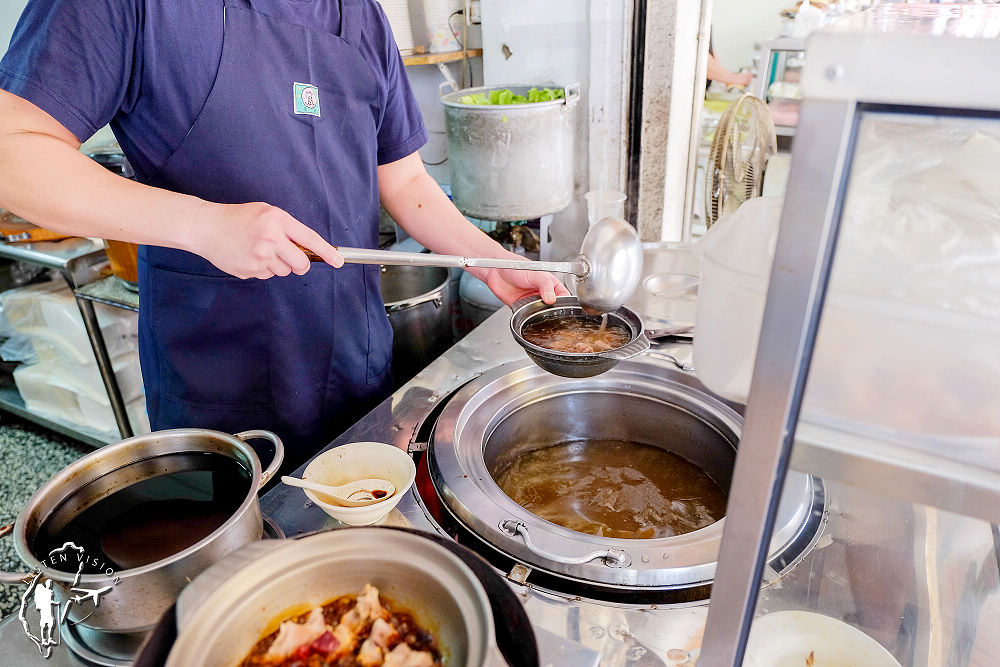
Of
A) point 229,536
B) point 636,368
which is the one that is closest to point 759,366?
point 229,536

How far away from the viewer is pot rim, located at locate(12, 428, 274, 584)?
98 centimetres

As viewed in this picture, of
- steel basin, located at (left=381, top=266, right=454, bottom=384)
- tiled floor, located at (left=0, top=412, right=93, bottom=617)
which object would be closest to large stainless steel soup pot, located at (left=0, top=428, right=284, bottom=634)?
steel basin, located at (left=381, top=266, right=454, bottom=384)

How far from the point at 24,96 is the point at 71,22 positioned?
0.21 metres

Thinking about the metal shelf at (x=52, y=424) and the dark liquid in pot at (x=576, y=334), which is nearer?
the dark liquid in pot at (x=576, y=334)

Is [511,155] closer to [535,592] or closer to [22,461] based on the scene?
[535,592]

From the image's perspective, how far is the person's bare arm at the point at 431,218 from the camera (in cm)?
220

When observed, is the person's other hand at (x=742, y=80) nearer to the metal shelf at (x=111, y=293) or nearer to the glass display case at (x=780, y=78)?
the glass display case at (x=780, y=78)

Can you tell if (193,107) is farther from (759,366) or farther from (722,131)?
(722,131)

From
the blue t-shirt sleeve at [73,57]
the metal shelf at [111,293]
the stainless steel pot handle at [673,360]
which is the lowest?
the metal shelf at [111,293]

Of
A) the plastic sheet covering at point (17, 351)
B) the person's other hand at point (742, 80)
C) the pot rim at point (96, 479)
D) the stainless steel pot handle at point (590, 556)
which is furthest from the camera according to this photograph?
the person's other hand at point (742, 80)

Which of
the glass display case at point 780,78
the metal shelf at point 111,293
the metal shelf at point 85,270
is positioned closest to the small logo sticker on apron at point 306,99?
the metal shelf at point 111,293

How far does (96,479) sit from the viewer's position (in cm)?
121

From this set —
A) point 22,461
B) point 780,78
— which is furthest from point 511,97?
point 780,78

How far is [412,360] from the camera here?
323 centimetres
